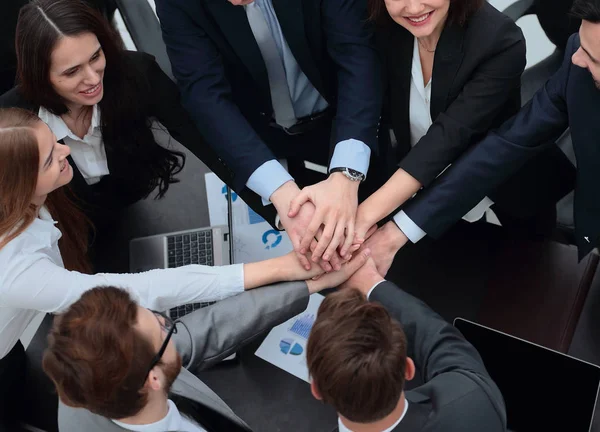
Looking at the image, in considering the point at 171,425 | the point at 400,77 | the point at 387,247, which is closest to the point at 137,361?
the point at 171,425

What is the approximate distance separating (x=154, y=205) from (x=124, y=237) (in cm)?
15

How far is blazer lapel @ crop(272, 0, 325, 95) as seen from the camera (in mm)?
1819

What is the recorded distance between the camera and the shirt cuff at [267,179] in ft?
6.25

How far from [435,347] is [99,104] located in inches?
48.7

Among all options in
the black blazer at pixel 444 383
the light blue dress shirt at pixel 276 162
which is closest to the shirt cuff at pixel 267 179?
the light blue dress shirt at pixel 276 162

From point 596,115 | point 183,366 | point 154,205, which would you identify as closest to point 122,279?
point 183,366

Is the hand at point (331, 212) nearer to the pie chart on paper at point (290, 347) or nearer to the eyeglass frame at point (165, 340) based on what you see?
the pie chart on paper at point (290, 347)

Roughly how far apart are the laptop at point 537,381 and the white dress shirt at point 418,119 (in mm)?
356

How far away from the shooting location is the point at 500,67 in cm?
174

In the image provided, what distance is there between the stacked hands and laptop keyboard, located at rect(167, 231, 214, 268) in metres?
0.23

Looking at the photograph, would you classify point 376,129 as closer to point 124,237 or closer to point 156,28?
point 124,237

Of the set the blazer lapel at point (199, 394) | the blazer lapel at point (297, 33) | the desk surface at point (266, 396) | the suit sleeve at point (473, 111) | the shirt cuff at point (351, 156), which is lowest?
the desk surface at point (266, 396)

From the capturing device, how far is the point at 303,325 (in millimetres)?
1745

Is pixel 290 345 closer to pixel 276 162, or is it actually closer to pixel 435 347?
pixel 435 347
